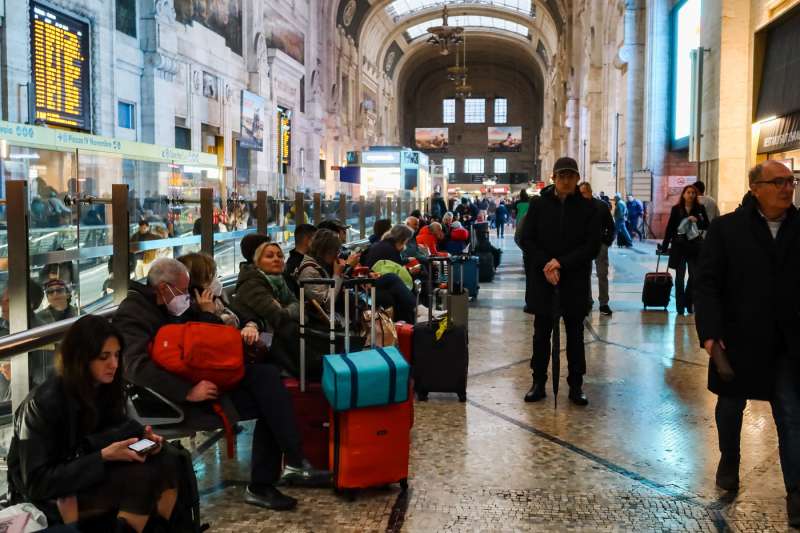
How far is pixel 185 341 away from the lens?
10.4ft

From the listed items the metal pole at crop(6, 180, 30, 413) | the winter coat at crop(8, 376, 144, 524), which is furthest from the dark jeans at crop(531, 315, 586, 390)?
the winter coat at crop(8, 376, 144, 524)

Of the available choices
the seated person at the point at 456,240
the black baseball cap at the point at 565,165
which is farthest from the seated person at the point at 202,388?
the seated person at the point at 456,240

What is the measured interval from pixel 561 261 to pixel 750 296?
175cm

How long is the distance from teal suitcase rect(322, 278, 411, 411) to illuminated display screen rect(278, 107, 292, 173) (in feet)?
82.3

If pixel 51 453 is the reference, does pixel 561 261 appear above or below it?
above

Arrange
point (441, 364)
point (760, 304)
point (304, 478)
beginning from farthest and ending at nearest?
point (441, 364) → point (304, 478) → point (760, 304)

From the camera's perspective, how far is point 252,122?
24.0 metres

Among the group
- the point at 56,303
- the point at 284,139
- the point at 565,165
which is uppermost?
the point at 284,139

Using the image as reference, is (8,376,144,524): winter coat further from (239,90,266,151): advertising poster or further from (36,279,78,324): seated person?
(239,90,266,151): advertising poster

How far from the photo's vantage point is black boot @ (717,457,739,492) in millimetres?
3496

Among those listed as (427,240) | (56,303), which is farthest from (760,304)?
(427,240)

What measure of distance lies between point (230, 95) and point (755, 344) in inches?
806

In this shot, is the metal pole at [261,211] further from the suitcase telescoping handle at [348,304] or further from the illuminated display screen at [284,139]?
the illuminated display screen at [284,139]

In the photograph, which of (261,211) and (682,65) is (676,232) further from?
(682,65)
